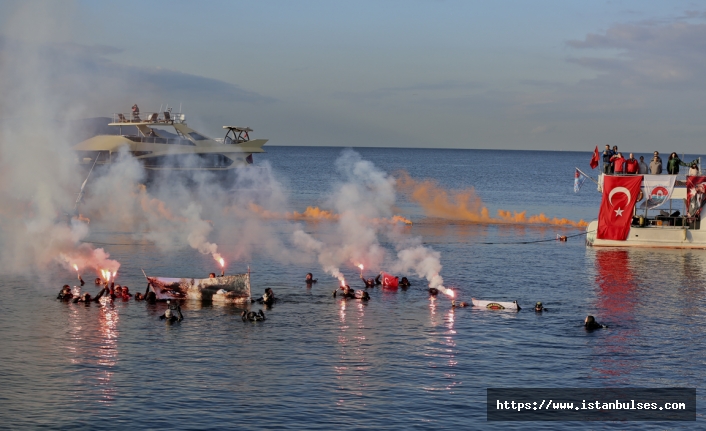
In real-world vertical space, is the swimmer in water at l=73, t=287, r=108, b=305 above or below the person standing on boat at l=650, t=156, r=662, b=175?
below

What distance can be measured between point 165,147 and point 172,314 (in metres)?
67.6

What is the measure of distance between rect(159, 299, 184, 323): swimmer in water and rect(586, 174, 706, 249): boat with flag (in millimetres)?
47295

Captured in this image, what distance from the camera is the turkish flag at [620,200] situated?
3056 inches

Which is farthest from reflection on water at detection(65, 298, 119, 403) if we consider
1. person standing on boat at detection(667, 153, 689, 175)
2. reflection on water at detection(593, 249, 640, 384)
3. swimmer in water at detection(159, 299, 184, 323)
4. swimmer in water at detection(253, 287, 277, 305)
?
person standing on boat at detection(667, 153, 689, 175)

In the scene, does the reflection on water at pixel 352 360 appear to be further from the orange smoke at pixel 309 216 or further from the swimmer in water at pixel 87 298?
the orange smoke at pixel 309 216

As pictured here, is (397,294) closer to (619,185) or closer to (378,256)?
(378,256)

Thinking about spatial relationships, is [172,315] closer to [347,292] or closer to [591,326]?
[347,292]

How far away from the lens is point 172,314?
157 feet

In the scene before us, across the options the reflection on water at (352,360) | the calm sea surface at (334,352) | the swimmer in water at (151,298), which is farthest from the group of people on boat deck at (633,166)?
the swimmer in water at (151,298)

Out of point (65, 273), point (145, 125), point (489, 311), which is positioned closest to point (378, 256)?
point (489, 311)

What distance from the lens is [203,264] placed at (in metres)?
70.6

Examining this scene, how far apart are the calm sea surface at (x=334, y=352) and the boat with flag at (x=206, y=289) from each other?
1.24 metres

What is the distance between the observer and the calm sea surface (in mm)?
33594

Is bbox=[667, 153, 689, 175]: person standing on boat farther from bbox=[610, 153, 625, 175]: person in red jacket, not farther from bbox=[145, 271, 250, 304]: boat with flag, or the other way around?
bbox=[145, 271, 250, 304]: boat with flag
